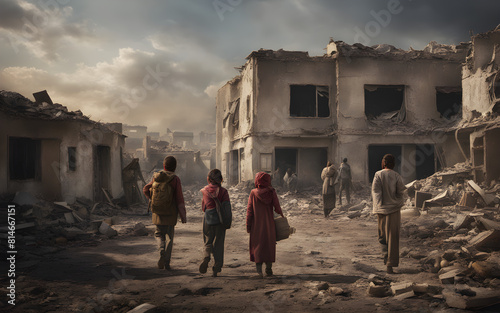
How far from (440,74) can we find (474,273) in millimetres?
17002

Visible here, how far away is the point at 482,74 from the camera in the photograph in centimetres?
1355

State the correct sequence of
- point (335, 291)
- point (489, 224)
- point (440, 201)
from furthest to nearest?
point (440, 201), point (489, 224), point (335, 291)

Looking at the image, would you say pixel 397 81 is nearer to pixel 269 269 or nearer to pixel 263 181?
pixel 263 181

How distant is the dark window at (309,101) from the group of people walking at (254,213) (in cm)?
1369

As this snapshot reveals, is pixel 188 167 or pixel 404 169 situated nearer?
pixel 404 169

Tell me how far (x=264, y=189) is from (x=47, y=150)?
32.3 ft

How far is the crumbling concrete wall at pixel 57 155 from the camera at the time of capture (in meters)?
10.8

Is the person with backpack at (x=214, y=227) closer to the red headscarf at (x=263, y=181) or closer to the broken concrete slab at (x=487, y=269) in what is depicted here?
the red headscarf at (x=263, y=181)

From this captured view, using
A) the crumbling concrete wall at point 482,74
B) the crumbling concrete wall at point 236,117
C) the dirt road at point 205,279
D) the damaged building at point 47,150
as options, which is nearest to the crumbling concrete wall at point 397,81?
the crumbling concrete wall at point 482,74

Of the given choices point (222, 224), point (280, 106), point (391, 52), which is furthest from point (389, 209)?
point (391, 52)

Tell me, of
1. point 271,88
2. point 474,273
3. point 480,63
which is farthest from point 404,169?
point 474,273

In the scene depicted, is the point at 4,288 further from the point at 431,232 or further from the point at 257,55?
the point at 257,55

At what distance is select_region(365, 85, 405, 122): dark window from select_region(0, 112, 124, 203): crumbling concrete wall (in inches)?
531

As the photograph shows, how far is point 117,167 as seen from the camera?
16547mm
